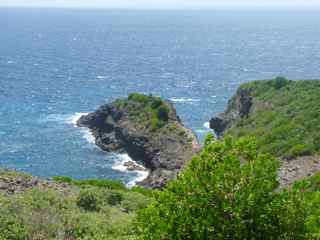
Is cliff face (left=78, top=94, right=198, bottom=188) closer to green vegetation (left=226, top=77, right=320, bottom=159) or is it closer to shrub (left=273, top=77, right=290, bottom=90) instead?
green vegetation (left=226, top=77, right=320, bottom=159)

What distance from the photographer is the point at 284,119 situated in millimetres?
70938

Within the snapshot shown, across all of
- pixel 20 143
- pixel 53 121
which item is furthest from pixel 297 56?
pixel 20 143

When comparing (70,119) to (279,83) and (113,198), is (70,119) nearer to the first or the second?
(279,83)

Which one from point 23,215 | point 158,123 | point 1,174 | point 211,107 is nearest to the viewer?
point 23,215

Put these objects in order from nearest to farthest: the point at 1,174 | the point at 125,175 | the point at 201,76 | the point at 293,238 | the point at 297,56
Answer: the point at 293,238 → the point at 1,174 → the point at 125,175 → the point at 201,76 → the point at 297,56

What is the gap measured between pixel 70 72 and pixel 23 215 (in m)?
125

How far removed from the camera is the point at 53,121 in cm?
9519

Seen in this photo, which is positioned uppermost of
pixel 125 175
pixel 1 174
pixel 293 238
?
pixel 293 238

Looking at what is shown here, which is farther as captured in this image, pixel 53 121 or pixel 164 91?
pixel 164 91

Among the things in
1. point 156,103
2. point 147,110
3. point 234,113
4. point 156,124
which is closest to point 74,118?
point 147,110

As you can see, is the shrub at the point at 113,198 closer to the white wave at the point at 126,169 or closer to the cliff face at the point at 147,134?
the cliff face at the point at 147,134

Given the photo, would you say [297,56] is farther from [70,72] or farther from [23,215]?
→ [23,215]

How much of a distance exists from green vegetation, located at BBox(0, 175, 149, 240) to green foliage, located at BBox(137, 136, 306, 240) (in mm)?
4997

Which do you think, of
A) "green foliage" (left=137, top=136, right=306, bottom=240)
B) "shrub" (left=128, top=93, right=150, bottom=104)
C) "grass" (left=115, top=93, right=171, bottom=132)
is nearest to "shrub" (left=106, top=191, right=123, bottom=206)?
"green foliage" (left=137, top=136, right=306, bottom=240)
